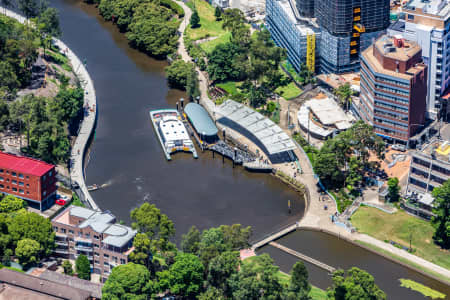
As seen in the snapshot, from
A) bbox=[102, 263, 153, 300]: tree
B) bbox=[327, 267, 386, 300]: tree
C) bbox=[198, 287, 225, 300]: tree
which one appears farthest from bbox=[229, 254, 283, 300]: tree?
bbox=[102, 263, 153, 300]: tree

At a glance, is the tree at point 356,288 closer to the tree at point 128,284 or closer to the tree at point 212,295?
the tree at point 212,295

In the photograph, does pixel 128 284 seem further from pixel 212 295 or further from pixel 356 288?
pixel 356 288

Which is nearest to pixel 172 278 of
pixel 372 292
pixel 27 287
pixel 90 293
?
pixel 90 293

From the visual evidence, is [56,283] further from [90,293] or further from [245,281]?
[245,281]

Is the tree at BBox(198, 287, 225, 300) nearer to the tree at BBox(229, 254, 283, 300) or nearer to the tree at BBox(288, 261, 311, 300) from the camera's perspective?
the tree at BBox(229, 254, 283, 300)

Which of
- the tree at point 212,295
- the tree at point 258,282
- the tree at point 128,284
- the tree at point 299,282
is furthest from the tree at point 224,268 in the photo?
the tree at point 128,284
